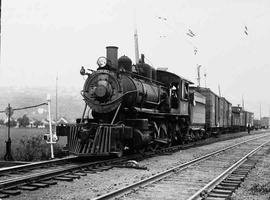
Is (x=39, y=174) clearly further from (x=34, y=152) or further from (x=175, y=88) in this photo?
(x=175, y=88)

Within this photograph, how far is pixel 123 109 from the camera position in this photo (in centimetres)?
1479

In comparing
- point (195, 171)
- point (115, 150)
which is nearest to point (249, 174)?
point (195, 171)

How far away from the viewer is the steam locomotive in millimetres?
13195

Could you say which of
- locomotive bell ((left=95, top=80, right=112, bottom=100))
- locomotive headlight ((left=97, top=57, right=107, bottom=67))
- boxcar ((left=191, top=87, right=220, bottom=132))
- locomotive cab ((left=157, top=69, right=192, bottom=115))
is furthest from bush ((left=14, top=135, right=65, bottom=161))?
boxcar ((left=191, top=87, right=220, bottom=132))

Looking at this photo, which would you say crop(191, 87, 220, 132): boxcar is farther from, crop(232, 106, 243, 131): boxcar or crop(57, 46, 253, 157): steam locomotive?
crop(232, 106, 243, 131): boxcar

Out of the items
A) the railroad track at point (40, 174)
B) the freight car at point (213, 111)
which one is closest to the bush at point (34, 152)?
the railroad track at point (40, 174)

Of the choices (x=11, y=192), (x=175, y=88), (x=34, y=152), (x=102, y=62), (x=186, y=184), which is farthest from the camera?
(x=175, y=88)

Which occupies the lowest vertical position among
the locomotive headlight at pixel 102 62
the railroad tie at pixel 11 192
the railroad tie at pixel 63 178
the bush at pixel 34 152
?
the railroad tie at pixel 11 192

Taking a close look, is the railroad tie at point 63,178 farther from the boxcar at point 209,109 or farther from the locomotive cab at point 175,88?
the boxcar at point 209,109

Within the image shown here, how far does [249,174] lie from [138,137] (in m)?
4.64

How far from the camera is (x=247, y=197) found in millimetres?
7684

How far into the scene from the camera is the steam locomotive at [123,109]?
1320 centimetres

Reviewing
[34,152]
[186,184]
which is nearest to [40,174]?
[186,184]

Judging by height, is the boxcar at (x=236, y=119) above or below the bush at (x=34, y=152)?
above
